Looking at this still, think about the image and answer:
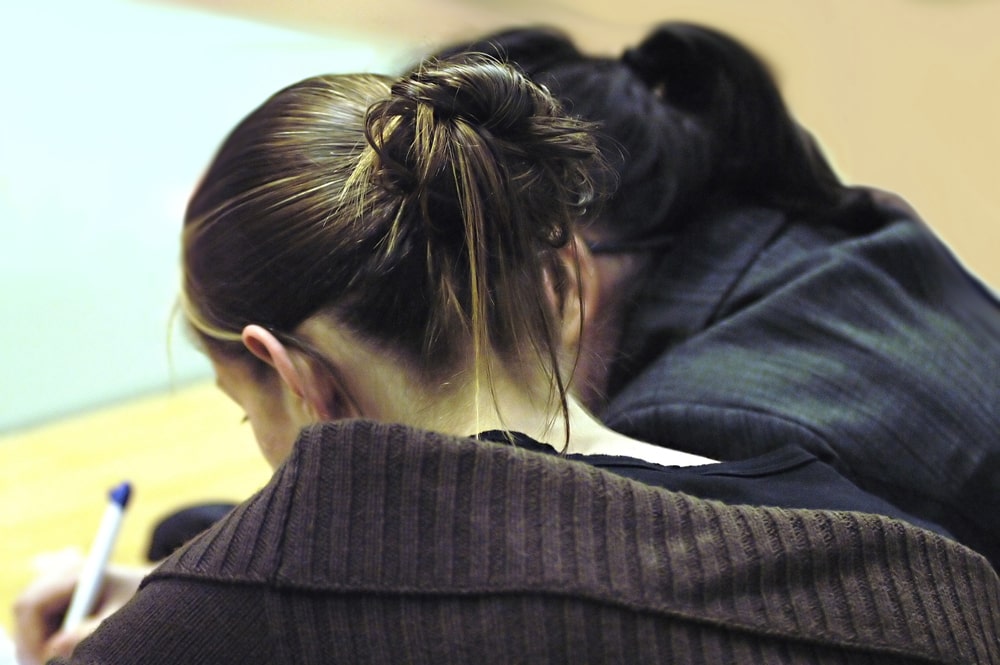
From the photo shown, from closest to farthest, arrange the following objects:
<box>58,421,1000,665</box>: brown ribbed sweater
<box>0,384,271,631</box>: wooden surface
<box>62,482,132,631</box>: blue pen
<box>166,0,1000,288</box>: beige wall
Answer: <box>58,421,1000,665</box>: brown ribbed sweater, <box>62,482,132,631</box>: blue pen, <box>0,384,271,631</box>: wooden surface, <box>166,0,1000,288</box>: beige wall

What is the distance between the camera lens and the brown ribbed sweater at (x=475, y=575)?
0.40 metres

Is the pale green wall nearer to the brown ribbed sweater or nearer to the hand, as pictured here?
the hand

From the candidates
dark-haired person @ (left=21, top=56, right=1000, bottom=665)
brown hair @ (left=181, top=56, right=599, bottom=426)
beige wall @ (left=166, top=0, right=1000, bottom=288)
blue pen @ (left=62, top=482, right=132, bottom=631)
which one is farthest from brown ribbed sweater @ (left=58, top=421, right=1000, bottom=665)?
beige wall @ (left=166, top=0, right=1000, bottom=288)

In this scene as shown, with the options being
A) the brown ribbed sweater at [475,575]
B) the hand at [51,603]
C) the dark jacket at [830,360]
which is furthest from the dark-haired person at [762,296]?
the hand at [51,603]

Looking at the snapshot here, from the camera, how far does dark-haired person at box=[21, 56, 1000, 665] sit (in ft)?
1.33

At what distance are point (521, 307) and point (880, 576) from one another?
0.21m

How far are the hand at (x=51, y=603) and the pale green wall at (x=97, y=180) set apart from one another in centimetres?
55

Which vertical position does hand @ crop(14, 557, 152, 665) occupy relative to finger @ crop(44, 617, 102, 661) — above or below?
below

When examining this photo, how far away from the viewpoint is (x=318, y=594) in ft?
1.33

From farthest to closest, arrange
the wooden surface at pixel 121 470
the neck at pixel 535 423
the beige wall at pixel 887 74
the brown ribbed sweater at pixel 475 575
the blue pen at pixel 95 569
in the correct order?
the beige wall at pixel 887 74 → the wooden surface at pixel 121 470 → the blue pen at pixel 95 569 → the neck at pixel 535 423 → the brown ribbed sweater at pixel 475 575

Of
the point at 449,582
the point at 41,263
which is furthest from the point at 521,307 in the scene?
the point at 41,263

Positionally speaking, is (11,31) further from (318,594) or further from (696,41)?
(318,594)

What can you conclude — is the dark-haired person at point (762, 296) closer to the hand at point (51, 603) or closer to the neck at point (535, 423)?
the neck at point (535, 423)

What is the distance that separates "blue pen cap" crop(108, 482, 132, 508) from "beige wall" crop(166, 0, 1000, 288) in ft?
2.10
